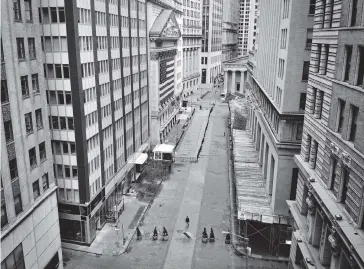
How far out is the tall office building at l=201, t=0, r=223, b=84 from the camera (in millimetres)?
155875

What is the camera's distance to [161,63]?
7725cm

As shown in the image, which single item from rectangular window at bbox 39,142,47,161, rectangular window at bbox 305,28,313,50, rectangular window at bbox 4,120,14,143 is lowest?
rectangular window at bbox 39,142,47,161

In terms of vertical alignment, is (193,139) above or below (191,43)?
below

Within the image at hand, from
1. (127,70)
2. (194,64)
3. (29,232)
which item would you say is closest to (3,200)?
(29,232)

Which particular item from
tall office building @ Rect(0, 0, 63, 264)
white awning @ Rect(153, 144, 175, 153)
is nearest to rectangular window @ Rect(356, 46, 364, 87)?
tall office building @ Rect(0, 0, 63, 264)

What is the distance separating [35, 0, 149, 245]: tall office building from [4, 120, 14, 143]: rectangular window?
985 centimetres

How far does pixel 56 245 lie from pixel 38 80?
18.0 metres

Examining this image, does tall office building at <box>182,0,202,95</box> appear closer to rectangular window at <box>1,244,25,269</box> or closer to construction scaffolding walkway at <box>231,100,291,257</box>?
construction scaffolding walkway at <box>231,100,291,257</box>

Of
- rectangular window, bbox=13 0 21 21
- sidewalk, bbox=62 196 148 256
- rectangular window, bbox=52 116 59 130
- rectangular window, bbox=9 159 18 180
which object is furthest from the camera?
sidewalk, bbox=62 196 148 256

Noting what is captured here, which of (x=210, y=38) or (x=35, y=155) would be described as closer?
(x=35, y=155)

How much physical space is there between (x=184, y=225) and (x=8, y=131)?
2787cm

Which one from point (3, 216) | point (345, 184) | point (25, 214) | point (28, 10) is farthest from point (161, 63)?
point (345, 184)

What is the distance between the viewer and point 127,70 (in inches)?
2146

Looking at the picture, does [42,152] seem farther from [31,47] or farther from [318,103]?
[318,103]
